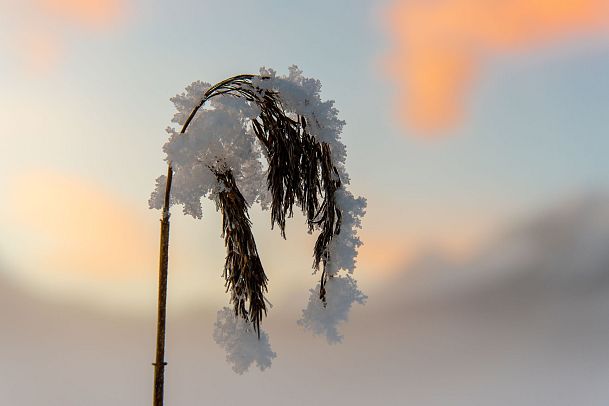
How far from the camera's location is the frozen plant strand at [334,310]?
544 centimetres

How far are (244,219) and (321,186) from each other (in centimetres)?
75

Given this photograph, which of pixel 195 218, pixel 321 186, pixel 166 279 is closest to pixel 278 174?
pixel 321 186

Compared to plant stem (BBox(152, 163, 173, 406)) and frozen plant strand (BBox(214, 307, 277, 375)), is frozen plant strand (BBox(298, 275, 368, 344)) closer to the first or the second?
frozen plant strand (BBox(214, 307, 277, 375))

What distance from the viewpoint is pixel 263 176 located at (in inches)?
215

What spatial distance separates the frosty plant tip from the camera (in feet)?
16.6

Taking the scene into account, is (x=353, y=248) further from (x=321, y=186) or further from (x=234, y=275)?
(x=234, y=275)

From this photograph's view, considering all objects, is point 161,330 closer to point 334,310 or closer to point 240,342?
point 240,342

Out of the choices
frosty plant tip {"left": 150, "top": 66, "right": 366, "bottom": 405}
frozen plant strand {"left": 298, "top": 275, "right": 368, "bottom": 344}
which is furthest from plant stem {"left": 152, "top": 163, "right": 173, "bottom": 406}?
frozen plant strand {"left": 298, "top": 275, "right": 368, "bottom": 344}

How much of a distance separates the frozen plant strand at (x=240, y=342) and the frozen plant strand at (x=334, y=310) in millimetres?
434

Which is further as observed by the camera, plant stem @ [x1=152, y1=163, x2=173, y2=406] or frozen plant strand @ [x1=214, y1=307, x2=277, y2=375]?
frozen plant strand @ [x1=214, y1=307, x2=277, y2=375]

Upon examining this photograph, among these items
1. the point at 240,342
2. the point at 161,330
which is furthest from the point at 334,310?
the point at 161,330

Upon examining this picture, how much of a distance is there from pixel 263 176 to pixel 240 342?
1499mm

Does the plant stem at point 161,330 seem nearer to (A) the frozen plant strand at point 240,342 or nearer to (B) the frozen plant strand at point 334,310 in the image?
(A) the frozen plant strand at point 240,342

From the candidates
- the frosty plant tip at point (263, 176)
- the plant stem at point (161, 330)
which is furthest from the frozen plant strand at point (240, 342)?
the plant stem at point (161, 330)
